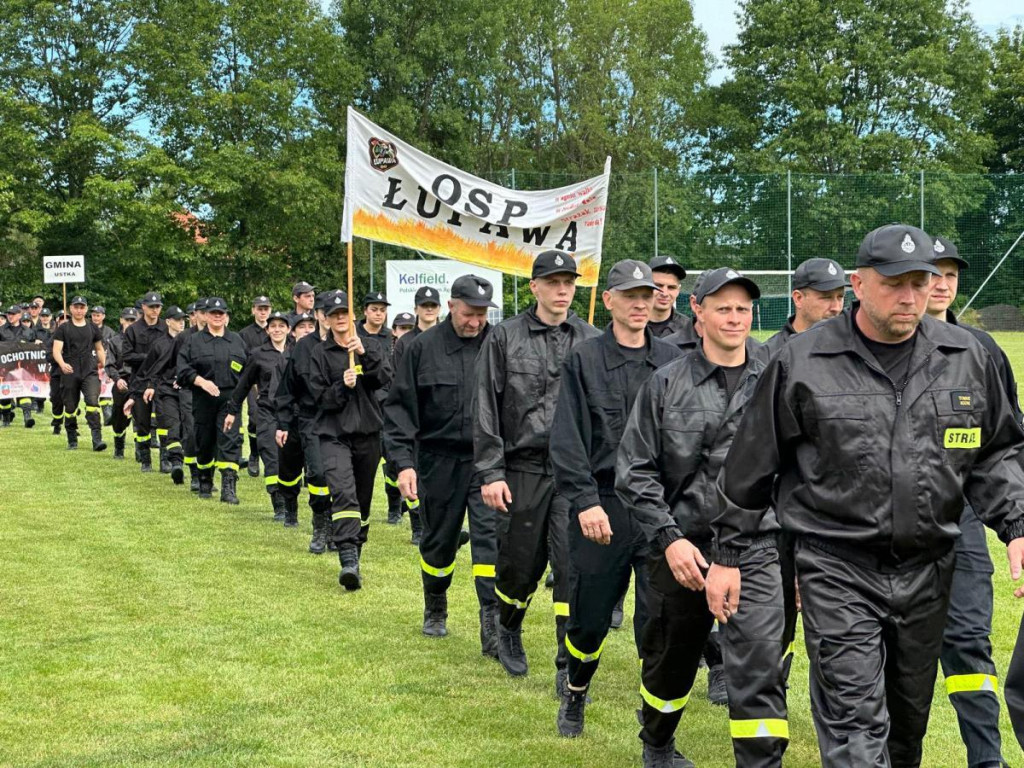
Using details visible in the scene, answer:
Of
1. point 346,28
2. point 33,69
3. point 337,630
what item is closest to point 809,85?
point 346,28

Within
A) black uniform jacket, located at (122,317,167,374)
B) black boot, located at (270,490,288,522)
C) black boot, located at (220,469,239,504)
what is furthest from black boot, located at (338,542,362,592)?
black uniform jacket, located at (122,317,167,374)

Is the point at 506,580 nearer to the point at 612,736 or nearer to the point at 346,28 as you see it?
the point at 612,736

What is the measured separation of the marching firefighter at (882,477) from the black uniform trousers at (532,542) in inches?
102

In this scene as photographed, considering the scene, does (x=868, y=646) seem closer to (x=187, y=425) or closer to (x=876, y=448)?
(x=876, y=448)

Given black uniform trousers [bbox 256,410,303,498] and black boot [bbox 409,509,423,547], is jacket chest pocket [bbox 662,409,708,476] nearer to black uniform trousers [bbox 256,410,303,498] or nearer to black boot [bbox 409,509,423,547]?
black boot [bbox 409,509,423,547]

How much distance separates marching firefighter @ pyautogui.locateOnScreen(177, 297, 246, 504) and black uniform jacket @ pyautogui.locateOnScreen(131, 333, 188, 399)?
115 cm

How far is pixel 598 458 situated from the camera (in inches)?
237

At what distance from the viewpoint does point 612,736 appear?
6070mm

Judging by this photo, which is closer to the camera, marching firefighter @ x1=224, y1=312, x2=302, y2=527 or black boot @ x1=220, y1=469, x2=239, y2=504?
marching firefighter @ x1=224, y1=312, x2=302, y2=527

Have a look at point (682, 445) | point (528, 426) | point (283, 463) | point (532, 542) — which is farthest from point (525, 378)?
point (283, 463)

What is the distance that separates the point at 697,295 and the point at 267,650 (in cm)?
381

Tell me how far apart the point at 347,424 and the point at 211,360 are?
5263 mm

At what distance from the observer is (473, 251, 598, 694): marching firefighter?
270 inches

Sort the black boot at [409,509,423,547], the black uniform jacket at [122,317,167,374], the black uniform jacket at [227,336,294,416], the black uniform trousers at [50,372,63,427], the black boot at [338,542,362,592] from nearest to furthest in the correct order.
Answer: the black boot at [338,542,362,592]
the black boot at [409,509,423,547]
the black uniform jacket at [227,336,294,416]
the black uniform jacket at [122,317,167,374]
the black uniform trousers at [50,372,63,427]
